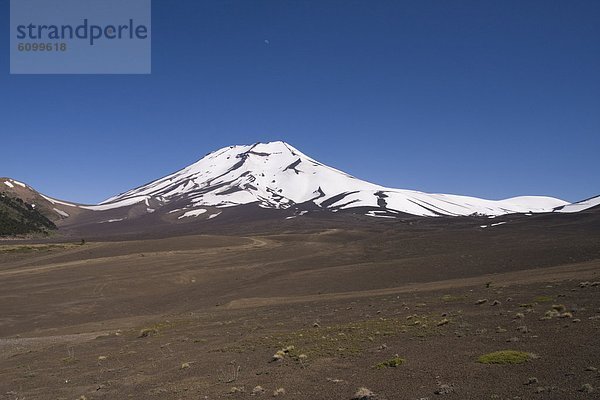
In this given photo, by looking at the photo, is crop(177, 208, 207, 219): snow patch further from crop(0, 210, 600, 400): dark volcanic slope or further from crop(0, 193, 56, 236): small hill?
crop(0, 210, 600, 400): dark volcanic slope

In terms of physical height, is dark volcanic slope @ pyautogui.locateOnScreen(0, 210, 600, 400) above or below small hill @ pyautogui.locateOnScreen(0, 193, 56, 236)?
below

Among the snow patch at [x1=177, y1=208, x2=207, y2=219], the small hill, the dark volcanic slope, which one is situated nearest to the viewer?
the dark volcanic slope

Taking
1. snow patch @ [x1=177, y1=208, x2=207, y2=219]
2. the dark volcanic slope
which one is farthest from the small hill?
the dark volcanic slope

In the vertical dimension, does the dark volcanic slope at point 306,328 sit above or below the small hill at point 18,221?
below

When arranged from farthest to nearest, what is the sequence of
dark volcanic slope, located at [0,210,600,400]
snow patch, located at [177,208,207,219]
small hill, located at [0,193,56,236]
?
snow patch, located at [177,208,207,219] < small hill, located at [0,193,56,236] < dark volcanic slope, located at [0,210,600,400]

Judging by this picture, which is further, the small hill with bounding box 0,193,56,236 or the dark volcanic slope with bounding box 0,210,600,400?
the small hill with bounding box 0,193,56,236

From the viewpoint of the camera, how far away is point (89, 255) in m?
70.8

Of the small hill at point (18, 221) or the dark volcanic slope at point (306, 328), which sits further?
the small hill at point (18, 221)

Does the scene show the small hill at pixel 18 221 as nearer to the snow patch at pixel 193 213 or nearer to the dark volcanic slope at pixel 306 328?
the snow patch at pixel 193 213

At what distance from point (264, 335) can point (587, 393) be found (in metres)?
13.9

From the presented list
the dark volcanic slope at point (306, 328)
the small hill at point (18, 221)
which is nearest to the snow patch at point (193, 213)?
the small hill at point (18, 221)

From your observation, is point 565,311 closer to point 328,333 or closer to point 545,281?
point 328,333

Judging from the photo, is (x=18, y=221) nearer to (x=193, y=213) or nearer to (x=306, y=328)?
(x=193, y=213)

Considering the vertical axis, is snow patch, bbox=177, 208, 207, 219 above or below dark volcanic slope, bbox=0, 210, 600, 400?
above
